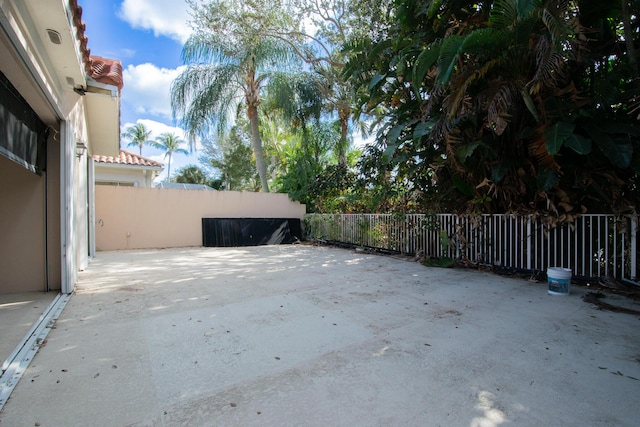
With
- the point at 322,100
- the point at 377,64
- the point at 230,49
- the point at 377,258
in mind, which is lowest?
the point at 377,258

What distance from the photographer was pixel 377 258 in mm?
7504

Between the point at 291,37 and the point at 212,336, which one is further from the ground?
the point at 291,37

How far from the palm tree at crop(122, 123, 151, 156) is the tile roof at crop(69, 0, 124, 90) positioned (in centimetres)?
3111

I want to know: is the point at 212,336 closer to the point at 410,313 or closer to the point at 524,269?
the point at 410,313

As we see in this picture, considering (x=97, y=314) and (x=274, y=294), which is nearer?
(x=97, y=314)

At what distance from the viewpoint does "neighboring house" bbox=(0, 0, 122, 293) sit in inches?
109

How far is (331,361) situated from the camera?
224 cm

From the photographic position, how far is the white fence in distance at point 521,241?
441 cm

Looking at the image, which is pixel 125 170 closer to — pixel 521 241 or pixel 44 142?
pixel 44 142

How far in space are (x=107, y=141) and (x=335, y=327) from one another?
24.1 feet

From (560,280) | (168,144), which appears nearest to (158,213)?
(560,280)

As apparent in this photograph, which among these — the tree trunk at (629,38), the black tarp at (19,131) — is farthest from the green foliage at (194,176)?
the tree trunk at (629,38)

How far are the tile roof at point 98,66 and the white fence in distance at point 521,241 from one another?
249 inches

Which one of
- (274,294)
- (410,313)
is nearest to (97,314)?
(274,294)
